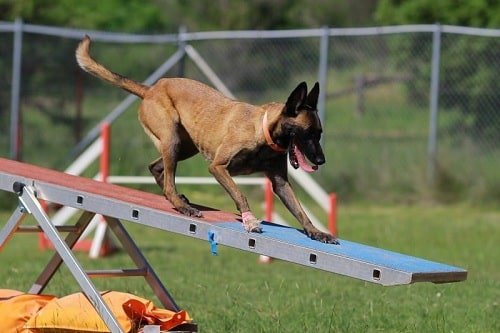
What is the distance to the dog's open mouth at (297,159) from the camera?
6221 mm

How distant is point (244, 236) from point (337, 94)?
1141cm

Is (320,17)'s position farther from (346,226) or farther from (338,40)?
(346,226)

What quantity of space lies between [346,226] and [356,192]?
1.88m

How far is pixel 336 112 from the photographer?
18.2 meters

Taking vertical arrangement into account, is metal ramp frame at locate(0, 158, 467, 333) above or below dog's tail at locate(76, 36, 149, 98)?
below

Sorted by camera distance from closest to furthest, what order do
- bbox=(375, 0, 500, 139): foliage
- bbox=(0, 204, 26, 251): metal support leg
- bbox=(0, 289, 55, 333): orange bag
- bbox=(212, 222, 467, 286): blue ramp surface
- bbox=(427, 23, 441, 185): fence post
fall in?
bbox=(212, 222, 467, 286): blue ramp surface
bbox=(0, 204, 26, 251): metal support leg
bbox=(0, 289, 55, 333): orange bag
bbox=(427, 23, 441, 185): fence post
bbox=(375, 0, 500, 139): foliage

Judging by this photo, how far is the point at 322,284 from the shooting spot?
350 inches

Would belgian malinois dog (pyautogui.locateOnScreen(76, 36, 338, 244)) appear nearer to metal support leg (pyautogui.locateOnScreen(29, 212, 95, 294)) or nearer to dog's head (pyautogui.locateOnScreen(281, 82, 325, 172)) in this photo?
dog's head (pyautogui.locateOnScreen(281, 82, 325, 172))

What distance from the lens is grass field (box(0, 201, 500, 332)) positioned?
7.09m

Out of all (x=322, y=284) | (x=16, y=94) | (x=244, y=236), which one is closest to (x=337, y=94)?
(x=16, y=94)

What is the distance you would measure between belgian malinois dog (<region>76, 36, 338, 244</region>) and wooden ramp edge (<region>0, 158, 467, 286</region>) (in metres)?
0.20

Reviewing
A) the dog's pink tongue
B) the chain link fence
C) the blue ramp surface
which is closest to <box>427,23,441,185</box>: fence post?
the chain link fence

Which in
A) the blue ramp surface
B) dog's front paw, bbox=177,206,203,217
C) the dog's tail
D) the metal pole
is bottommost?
the blue ramp surface

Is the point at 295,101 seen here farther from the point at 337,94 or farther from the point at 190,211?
the point at 337,94
